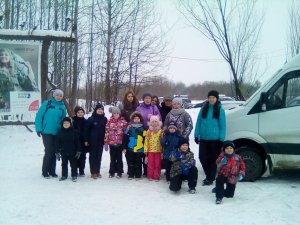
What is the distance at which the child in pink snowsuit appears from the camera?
717cm

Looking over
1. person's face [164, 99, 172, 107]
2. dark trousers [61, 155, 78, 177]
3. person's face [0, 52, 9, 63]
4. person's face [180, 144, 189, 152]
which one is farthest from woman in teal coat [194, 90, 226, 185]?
person's face [0, 52, 9, 63]

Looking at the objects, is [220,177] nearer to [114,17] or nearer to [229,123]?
[229,123]

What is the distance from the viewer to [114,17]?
22.3 m

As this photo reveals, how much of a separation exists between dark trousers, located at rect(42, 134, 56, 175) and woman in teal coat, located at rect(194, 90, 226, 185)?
295 cm

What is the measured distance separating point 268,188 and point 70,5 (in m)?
15.9

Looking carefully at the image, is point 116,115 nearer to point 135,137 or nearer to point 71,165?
point 135,137

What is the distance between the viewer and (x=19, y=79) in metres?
11.6

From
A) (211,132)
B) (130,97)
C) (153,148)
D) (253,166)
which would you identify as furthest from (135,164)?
(253,166)

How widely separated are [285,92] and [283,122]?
1.90ft

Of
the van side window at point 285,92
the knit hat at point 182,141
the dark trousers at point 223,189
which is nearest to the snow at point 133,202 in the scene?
the dark trousers at point 223,189

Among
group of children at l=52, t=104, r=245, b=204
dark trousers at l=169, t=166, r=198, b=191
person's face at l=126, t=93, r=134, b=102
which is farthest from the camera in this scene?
person's face at l=126, t=93, r=134, b=102

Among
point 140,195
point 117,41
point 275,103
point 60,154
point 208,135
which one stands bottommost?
point 140,195

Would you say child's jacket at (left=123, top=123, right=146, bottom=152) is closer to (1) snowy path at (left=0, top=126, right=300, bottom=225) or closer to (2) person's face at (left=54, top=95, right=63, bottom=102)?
(1) snowy path at (left=0, top=126, right=300, bottom=225)

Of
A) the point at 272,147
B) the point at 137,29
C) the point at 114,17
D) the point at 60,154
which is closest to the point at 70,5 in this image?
the point at 114,17
